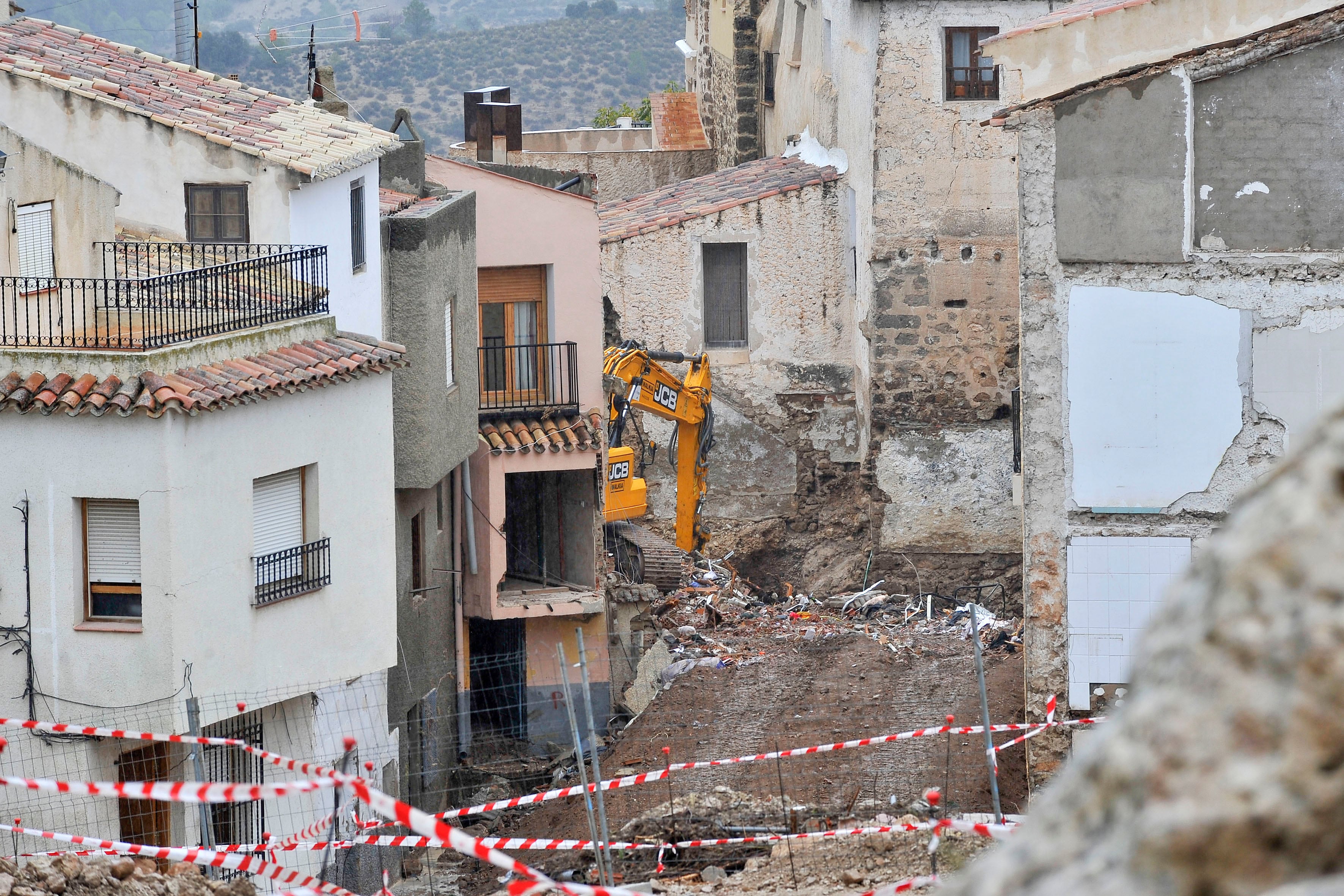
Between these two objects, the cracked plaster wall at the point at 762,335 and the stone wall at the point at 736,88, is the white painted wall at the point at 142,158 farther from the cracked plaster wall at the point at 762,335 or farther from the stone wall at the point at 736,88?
the stone wall at the point at 736,88

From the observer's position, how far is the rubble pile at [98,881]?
8.79m

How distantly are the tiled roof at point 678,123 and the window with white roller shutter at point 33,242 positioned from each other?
22366 mm

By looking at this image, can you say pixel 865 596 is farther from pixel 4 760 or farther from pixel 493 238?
pixel 4 760

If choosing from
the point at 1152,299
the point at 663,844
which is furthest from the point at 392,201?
the point at 663,844

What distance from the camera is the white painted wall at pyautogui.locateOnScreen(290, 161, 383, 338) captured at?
1582 cm

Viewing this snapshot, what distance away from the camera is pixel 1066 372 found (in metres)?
13.4

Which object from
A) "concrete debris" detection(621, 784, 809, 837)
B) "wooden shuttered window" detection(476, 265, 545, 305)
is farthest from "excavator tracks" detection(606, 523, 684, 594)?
"concrete debris" detection(621, 784, 809, 837)

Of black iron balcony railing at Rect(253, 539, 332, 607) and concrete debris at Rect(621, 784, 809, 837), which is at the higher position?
black iron balcony railing at Rect(253, 539, 332, 607)

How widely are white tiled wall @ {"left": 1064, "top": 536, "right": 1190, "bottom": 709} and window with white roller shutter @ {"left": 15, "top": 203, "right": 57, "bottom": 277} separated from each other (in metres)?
8.37

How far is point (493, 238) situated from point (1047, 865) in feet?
65.3

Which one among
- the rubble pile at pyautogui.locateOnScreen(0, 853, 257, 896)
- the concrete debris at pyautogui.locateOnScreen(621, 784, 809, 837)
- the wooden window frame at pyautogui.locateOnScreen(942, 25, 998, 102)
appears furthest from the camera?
the wooden window frame at pyautogui.locateOnScreen(942, 25, 998, 102)

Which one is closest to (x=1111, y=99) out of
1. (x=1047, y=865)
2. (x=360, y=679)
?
(x=360, y=679)

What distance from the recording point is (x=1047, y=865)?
6.57 feet

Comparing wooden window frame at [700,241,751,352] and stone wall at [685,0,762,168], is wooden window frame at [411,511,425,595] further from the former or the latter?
stone wall at [685,0,762,168]
